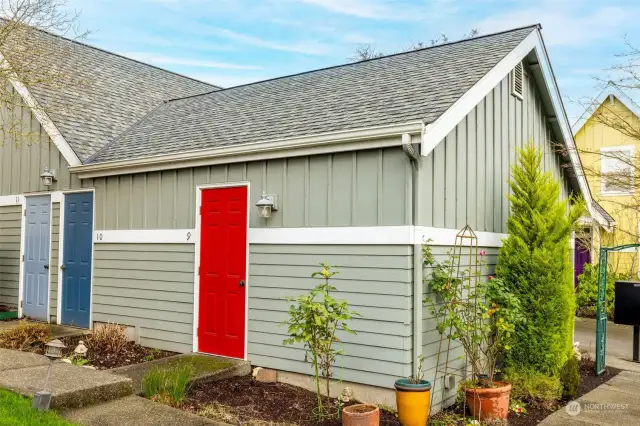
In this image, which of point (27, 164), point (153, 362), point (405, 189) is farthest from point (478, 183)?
point (27, 164)

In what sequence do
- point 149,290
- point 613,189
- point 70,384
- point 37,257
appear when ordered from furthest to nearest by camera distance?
point 613,189, point 37,257, point 149,290, point 70,384

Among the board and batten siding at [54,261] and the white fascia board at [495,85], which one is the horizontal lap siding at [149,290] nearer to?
the board and batten siding at [54,261]

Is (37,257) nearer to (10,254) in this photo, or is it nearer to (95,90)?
(10,254)

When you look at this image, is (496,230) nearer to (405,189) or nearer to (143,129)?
(405,189)

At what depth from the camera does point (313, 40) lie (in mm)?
20297

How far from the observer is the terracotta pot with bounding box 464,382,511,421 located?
5914mm

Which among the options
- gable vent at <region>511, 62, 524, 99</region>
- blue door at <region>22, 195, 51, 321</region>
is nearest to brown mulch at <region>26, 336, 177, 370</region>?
blue door at <region>22, 195, 51, 321</region>

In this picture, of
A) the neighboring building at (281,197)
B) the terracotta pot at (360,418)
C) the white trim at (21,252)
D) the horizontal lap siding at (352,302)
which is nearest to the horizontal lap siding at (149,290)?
the neighboring building at (281,197)

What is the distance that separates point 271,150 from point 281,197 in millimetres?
594

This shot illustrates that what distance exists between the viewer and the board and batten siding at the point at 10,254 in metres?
10.7

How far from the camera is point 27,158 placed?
10.7 metres

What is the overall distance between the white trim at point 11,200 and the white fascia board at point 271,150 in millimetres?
2360

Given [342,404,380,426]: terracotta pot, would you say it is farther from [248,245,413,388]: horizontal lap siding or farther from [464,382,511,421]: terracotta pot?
[464,382,511,421]: terracotta pot

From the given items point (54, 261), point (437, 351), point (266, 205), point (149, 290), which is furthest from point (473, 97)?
point (54, 261)
